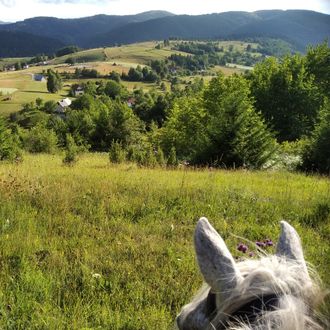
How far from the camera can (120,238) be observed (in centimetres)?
491

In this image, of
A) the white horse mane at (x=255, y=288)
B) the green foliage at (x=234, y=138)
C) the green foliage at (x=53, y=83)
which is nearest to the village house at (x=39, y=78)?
the green foliage at (x=53, y=83)

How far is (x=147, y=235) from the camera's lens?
5078 millimetres

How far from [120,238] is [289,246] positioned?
3662 millimetres

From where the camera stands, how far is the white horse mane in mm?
1145

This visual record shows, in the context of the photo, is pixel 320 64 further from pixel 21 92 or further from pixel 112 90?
pixel 21 92

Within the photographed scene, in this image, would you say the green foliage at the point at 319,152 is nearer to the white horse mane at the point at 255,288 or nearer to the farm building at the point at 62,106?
the white horse mane at the point at 255,288

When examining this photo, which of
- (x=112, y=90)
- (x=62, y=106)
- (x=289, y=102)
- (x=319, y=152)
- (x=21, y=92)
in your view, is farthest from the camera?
(x=21, y=92)

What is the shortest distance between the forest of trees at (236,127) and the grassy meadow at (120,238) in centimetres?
531

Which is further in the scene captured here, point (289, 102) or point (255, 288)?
point (289, 102)

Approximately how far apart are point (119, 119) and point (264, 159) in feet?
111

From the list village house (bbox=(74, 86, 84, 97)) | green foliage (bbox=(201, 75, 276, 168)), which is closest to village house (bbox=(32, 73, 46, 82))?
village house (bbox=(74, 86, 84, 97))

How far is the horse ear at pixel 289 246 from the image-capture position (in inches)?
54.8

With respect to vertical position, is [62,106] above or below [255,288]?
below

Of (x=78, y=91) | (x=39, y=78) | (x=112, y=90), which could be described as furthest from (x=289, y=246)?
(x=39, y=78)
